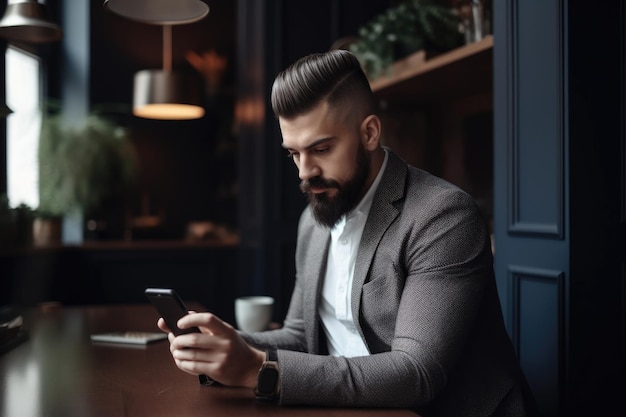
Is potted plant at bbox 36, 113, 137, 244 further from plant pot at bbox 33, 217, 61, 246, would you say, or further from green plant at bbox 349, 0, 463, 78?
green plant at bbox 349, 0, 463, 78

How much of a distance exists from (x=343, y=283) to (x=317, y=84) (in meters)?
0.53

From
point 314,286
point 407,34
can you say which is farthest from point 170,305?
point 407,34

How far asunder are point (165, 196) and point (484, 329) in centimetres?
548

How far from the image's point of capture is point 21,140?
17.8 ft

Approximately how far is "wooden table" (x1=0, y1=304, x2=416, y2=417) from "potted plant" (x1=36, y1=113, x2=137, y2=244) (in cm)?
369

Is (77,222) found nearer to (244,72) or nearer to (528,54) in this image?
(244,72)

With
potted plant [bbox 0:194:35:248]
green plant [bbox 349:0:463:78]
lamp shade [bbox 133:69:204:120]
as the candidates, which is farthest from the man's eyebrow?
potted plant [bbox 0:194:35:248]

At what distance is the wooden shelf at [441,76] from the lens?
2.72m

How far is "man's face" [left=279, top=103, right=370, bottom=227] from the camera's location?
1642 mm

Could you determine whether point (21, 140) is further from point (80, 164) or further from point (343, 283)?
point (343, 283)

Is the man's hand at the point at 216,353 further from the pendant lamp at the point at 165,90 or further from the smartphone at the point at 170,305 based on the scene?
the pendant lamp at the point at 165,90

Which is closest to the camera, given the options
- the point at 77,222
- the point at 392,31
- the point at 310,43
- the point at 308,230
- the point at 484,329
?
the point at 484,329

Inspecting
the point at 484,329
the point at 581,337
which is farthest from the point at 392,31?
the point at 484,329

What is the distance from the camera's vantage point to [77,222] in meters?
6.09
